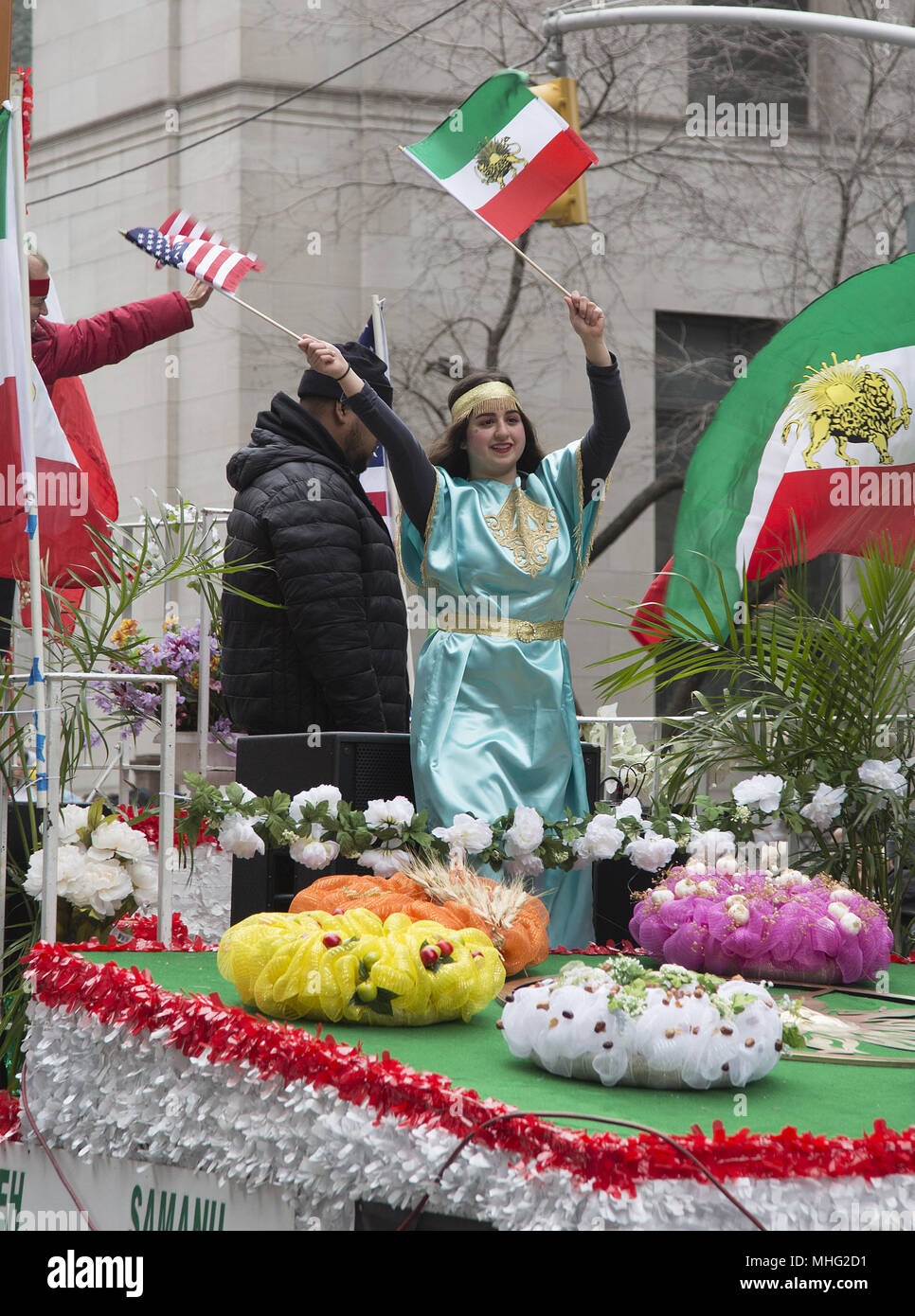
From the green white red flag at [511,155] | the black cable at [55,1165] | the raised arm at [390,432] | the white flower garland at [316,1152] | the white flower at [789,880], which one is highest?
the green white red flag at [511,155]

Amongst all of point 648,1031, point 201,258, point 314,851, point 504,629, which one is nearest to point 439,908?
point 314,851

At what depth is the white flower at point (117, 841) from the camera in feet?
16.6

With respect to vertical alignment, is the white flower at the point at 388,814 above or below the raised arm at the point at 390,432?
below

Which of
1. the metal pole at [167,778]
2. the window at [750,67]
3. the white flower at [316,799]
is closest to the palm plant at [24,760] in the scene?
the metal pole at [167,778]

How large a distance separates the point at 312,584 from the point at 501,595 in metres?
0.72

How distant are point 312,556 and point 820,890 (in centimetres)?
218

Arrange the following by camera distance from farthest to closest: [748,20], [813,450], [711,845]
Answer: [748,20]
[813,450]
[711,845]

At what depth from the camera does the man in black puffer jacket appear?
19.2 ft

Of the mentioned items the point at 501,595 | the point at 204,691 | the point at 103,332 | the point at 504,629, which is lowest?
the point at 204,691

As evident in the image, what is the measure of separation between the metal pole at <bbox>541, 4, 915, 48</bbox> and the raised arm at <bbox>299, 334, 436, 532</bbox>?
4.26 metres

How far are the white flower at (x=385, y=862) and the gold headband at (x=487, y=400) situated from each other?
166 cm

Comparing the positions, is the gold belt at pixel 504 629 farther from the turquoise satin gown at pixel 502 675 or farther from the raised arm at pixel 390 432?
the raised arm at pixel 390 432

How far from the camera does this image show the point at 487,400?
5.71 meters

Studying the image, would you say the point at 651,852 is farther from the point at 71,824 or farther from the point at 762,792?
the point at 71,824
